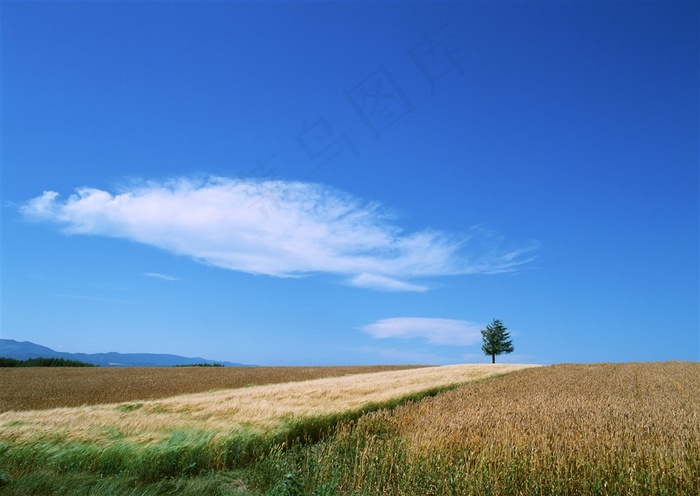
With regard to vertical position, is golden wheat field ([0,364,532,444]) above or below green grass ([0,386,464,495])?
above

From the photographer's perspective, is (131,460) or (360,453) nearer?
(131,460)

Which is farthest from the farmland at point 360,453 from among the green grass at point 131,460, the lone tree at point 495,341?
the lone tree at point 495,341

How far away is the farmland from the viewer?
6043mm

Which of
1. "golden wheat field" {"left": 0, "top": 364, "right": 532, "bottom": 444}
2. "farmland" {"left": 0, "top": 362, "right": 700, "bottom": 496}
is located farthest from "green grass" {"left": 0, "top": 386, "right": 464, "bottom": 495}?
"golden wheat field" {"left": 0, "top": 364, "right": 532, "bottom": 444}

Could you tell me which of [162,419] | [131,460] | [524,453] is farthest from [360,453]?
[162,419]

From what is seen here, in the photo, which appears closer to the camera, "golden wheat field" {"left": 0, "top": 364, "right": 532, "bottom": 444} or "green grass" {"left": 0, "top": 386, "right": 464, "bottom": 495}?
"green grass" {"left": 0, "top": 386, "right": 464, "bottom": 495}

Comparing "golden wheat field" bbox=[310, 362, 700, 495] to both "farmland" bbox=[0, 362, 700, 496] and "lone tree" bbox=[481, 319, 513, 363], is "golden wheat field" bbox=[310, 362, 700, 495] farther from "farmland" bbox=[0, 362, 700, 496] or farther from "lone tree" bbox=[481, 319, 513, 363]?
"lone tree" bbox=[481, 319, 513, 363]

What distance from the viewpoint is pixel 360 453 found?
25.2ft

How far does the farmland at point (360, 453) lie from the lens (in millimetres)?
6043

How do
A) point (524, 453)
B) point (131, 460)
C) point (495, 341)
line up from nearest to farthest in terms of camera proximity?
point (524, 453) < point (131, 460) < point (495, 341)

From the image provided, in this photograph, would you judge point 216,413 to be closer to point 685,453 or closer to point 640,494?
point 640,494

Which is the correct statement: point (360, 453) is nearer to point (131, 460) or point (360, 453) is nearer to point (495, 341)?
point (131, 460)

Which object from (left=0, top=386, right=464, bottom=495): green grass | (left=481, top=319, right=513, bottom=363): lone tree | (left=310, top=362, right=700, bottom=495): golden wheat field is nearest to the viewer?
(left=310, top=362, right=700, bottom=495): golden wheat field

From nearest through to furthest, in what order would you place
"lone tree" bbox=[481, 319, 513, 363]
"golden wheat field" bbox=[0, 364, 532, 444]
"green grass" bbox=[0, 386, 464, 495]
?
"green grass" bbox=[0, 386, 464, 495]
"golden wheat field" bbox=[0, 364, 532, 444]
"lone tree" bbox=[481, 319, 513, 363]
